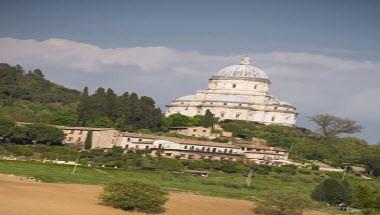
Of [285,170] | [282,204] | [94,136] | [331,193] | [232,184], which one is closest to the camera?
[282,204]

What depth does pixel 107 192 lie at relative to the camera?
104 ft

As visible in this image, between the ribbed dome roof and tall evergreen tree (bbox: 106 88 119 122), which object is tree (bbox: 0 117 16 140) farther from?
the ribbed dome roof

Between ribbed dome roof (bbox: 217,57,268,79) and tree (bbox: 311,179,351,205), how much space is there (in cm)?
5243

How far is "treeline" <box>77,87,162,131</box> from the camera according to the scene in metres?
66.6

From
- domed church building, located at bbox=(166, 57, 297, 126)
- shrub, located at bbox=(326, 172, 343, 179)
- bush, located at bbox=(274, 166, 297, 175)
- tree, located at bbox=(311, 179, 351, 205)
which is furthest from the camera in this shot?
domed church building, located at bbox=(166, 57, 297, 126)

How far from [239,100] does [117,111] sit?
27088 mm

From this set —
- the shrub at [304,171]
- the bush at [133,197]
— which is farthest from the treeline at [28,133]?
the bush at [133,197]

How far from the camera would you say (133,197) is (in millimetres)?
31344

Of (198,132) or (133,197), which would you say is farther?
(198,132)

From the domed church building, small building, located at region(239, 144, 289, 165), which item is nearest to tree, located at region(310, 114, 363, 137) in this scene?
the domed church building

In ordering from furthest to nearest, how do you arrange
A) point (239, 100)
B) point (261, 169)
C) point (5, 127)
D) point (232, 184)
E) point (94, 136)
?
point (239, 100) < point (94, 136) < point (261, 169) < point (5, 127) < point (232, 184)

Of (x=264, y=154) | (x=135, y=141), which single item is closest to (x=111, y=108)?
(x=135, y=141)

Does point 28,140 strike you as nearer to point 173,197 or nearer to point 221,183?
point 221,183

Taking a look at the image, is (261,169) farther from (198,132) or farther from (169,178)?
(198,132)
